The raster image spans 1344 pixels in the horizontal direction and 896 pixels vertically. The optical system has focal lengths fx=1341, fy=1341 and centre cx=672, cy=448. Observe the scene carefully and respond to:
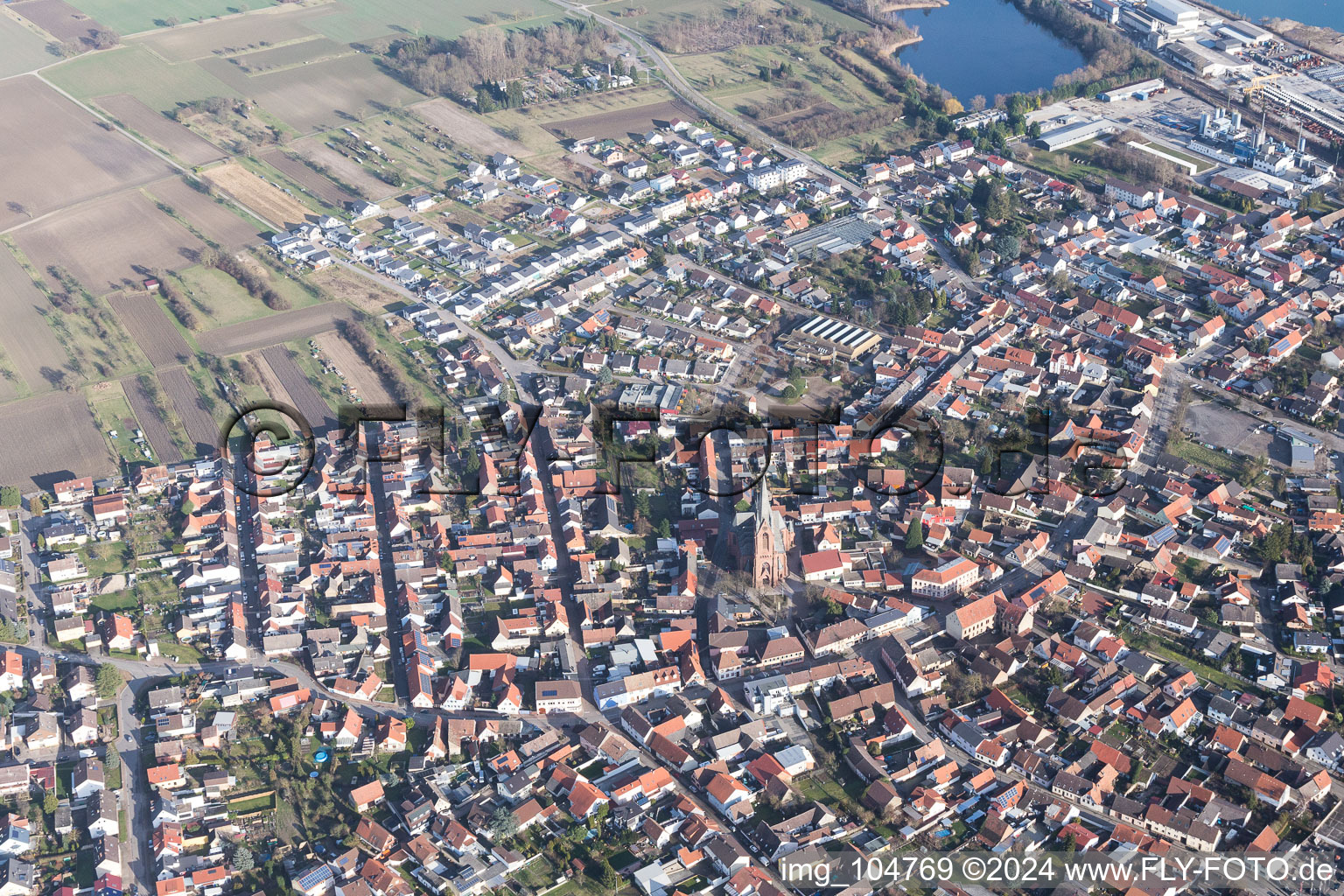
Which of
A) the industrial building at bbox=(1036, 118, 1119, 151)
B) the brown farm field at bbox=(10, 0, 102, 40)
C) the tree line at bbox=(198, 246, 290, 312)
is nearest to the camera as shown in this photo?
the tree line at bbox=(198, 246, 290, 312)

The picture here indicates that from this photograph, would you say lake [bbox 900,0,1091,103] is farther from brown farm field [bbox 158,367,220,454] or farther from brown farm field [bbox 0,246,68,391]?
brown farm field [bbox 0,246,68,391]

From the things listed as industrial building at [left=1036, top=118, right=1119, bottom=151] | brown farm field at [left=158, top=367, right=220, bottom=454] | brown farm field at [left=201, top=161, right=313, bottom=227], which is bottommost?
brown farm field at [left=158, top=367, right=220, bottom=454]

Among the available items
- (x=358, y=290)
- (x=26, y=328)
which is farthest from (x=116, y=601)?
(x=358, y=290)

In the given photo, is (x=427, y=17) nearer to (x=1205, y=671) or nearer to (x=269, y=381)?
(x=269, y=381)

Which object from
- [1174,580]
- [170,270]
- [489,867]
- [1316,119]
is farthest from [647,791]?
[1316,119]

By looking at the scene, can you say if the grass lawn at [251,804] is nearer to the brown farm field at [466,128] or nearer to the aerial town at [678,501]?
the aerial town at [678,501]

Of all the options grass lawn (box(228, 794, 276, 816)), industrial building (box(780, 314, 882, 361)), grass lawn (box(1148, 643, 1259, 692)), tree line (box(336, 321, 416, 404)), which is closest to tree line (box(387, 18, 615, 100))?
tree line (box(336, 321, 416, 404))
